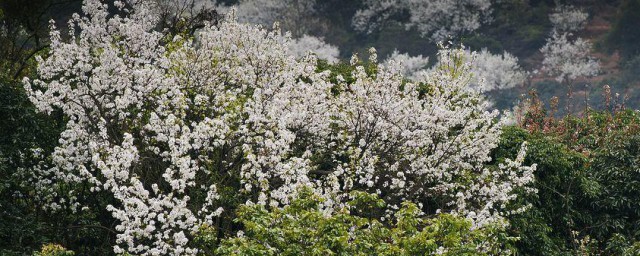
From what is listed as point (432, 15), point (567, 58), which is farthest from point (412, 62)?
point (567, 58)

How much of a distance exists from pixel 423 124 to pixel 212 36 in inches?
285

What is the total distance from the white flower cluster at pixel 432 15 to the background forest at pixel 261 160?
253ft

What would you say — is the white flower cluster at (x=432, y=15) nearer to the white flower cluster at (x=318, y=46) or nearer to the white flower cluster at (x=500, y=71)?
the white flower cluster at (x=500, y=71)

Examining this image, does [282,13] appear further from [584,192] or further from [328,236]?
[328,236]

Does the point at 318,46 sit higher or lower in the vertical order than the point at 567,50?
higher

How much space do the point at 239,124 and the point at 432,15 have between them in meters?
91.9

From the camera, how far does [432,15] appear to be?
106m

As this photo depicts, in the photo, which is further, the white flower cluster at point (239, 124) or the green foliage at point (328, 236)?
Answer: the white flower cluster at point (239, 124)

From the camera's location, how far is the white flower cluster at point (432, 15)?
10525cm

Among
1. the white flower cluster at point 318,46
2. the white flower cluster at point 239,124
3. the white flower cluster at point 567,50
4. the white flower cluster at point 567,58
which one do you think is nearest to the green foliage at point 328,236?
the white flower cluster at point 239,124

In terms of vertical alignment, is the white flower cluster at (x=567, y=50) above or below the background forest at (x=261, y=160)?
above

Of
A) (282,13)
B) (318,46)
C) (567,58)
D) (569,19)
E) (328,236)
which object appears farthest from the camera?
(569,19)

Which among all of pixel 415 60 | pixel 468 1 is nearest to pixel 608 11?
pixel 468 1

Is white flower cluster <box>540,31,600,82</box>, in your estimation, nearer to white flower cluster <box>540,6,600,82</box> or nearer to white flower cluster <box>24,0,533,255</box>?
white flower cluster <box>540,6,600,82</box>
